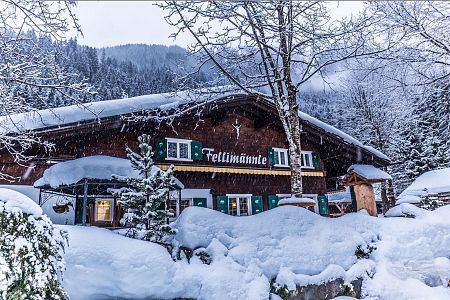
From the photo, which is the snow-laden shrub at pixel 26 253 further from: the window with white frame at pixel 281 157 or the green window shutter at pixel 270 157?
the window with white frame at pixel 281 157

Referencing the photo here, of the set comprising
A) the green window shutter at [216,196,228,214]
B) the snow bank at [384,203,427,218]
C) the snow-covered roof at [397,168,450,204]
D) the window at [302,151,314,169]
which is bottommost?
the snow bank at [384,203,427,218]

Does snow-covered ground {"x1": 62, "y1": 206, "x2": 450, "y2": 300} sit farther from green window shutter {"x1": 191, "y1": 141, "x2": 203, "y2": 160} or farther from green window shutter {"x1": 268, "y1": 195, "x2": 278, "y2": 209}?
green window shutter {"x1": 191, "y1": 141, "x2": 203, "y2": 160}

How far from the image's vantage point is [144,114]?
44.3 feet

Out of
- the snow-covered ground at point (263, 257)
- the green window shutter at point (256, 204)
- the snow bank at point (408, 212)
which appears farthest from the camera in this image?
the green window shutter at point (256, 204)

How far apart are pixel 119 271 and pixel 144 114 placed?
8295 mm

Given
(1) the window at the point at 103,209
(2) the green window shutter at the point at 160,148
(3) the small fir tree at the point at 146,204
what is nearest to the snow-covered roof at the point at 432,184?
(2) the green window shutter at the point at 160,148

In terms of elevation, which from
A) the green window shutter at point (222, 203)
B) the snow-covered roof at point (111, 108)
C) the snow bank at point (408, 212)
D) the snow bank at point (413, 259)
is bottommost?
the snow bank at point (413, 259)

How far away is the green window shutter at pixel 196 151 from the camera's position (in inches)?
610

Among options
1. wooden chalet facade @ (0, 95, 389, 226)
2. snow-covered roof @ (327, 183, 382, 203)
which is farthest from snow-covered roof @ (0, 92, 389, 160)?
snow-covered roof @ (327, 183, 382, 203)

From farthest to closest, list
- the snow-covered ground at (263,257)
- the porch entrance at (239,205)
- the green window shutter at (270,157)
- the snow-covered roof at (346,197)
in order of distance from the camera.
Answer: the snow-covered roof at (346,197), the green window shutter at (270,157), the porch entrance at (239,205), the snow-covered ground at (263,257)

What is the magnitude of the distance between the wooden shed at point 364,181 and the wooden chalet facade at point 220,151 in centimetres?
204

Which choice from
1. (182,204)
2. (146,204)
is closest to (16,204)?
(146,204)

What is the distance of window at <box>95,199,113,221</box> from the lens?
13.6 meters

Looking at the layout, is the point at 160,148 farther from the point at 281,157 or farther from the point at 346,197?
the point at 346,197
